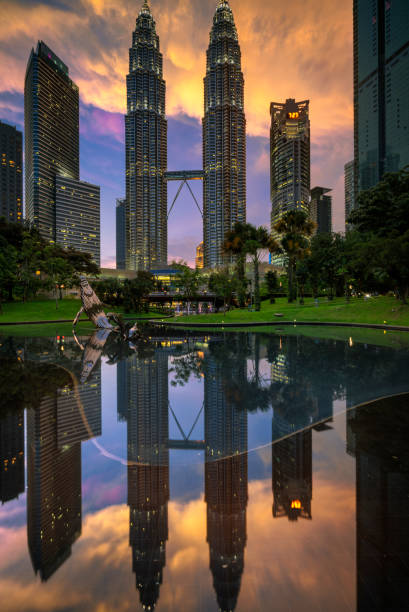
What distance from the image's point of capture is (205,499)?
12.9 ft

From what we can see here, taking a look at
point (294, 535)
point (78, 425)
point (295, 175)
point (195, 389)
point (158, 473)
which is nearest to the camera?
point (294, 535)

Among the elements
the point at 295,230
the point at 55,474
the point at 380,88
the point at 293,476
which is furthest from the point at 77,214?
the point at 293,476

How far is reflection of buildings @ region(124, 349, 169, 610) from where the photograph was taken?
2.89m

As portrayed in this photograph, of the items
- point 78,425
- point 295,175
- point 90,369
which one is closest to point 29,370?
point 90,369

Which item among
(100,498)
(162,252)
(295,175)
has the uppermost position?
(295,175)

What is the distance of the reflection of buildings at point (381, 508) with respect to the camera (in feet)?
8.36

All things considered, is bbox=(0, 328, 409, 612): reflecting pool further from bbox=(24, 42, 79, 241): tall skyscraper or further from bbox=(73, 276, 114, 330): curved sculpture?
bbox=(24, 42, 79, 241): tall skyscraper

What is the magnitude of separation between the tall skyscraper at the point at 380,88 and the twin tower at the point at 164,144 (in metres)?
52.0

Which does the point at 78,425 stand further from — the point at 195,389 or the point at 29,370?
the point at 29,370

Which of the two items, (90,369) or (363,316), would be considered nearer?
(90,369)

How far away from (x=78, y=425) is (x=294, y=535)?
466 centimetres

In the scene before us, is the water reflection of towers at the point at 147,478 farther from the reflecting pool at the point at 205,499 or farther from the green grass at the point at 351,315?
the green grass at the point at 351,315

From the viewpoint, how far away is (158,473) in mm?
4543

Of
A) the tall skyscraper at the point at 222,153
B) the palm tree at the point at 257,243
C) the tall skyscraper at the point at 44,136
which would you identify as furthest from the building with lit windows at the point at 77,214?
the palm tree at the point at 257,243
